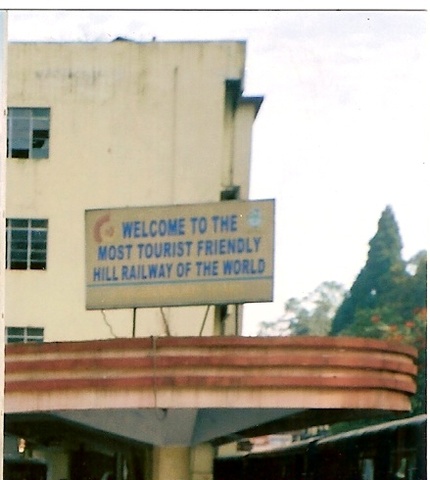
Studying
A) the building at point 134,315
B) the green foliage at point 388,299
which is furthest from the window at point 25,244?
the green foliage at point 388,299

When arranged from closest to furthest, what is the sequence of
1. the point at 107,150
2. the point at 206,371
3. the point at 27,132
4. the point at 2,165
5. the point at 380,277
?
the point at 2,165
the point at 380,277
the point at 27,132
the point at 107,150
the point at 206,371

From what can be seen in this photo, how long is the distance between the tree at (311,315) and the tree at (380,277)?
78 millimetres

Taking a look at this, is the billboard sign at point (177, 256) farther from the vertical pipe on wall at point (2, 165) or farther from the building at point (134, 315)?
the vertical pipe on wall at point (2, 165)

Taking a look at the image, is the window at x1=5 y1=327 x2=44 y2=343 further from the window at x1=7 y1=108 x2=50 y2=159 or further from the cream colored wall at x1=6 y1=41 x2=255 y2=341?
the window at x1=7 y1=108 x2=50 y2=159

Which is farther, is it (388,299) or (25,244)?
(25,244)

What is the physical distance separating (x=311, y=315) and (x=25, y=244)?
6.81ft

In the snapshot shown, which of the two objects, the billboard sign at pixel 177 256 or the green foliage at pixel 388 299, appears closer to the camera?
the green foliage at pixel 388 299

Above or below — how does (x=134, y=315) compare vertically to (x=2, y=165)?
below

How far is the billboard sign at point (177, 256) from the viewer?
691 cm

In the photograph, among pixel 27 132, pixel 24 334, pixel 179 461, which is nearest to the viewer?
pixel 27 132

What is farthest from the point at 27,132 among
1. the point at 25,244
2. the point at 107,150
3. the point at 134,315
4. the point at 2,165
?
the point at 134,315

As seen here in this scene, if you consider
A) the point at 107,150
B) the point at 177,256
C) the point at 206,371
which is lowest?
the point at 206,371

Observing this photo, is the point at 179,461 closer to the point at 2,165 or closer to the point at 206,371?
the point at 206,371

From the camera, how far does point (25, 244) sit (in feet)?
22.2
